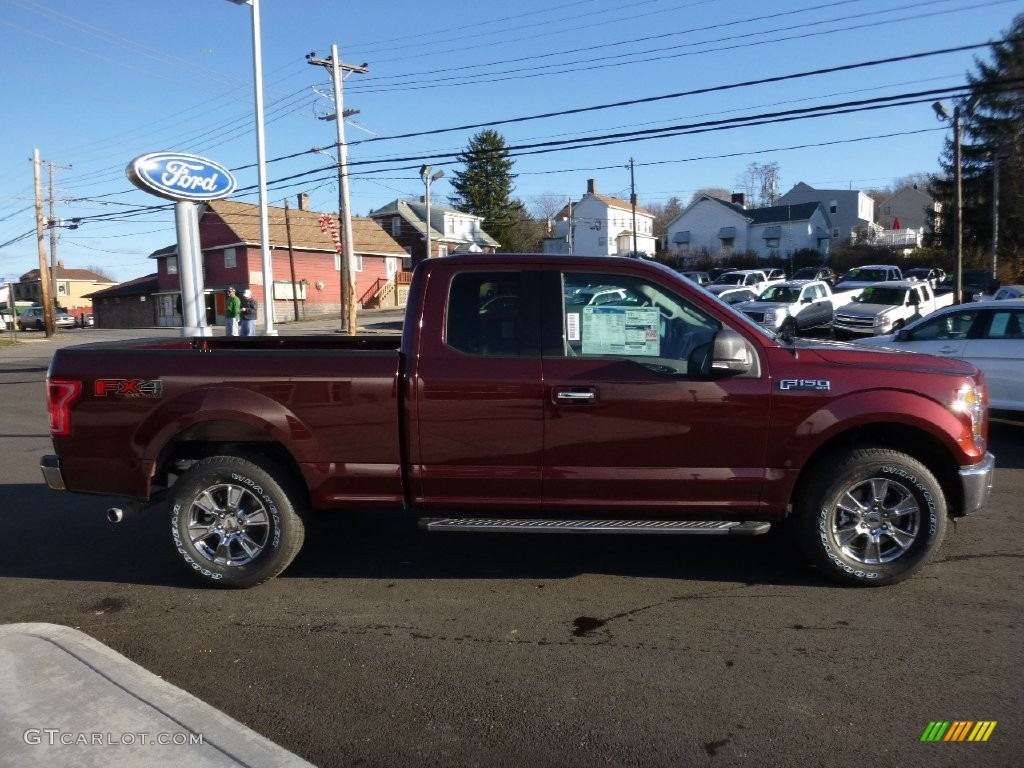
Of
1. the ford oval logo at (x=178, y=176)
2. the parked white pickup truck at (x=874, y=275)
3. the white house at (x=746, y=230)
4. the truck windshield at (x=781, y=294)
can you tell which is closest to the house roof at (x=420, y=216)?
the white house at (x=746, y=230)

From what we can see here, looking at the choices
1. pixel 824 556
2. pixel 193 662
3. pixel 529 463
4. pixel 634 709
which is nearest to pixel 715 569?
pixel 824 556

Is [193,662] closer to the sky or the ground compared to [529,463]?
closer to the ground

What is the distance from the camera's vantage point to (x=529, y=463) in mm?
4562

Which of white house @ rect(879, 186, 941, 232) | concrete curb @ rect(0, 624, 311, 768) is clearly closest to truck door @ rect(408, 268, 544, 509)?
concrete curb @ rect(0, 624, 311, 768)

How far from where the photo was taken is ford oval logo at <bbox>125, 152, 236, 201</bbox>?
11977 millimetres

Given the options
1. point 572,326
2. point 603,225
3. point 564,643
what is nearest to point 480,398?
point 572,326

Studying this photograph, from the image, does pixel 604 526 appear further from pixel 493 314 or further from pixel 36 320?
pixel 36 320

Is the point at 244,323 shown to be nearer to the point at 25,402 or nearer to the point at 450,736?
the point at 25,402

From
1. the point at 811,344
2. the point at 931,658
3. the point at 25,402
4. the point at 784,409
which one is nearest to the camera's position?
the point at 931,658

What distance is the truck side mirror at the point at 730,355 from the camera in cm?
428

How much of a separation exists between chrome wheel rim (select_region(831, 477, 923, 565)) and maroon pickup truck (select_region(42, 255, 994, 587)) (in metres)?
0.01

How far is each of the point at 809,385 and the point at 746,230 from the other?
70662mm

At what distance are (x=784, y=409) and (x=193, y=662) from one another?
3463 mm

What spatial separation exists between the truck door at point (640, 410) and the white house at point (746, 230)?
64.9m
